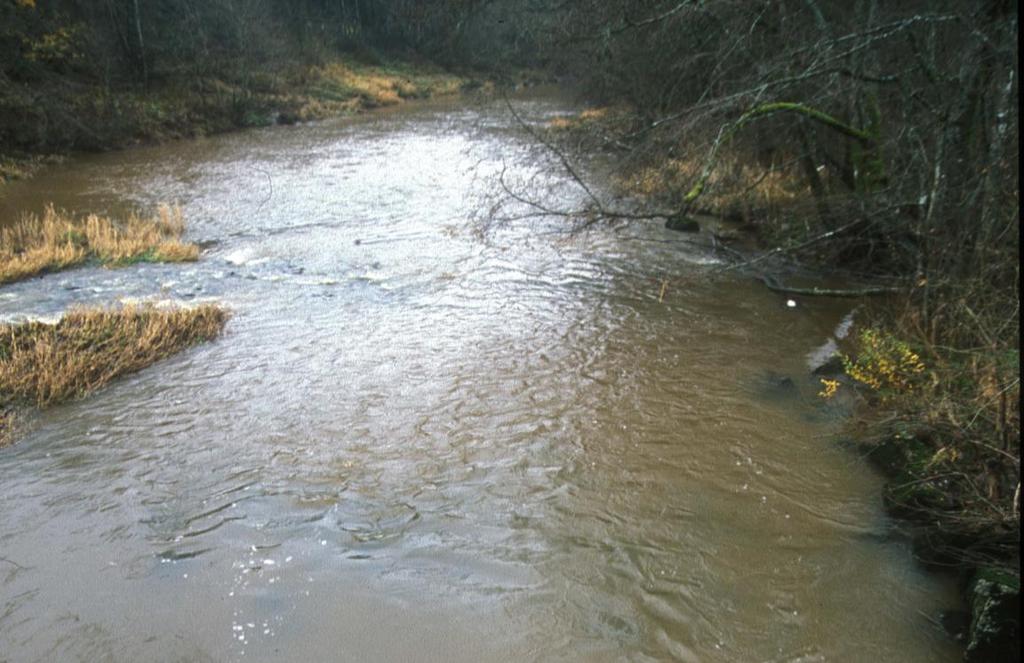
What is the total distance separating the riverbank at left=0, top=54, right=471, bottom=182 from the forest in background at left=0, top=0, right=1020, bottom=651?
0.14m

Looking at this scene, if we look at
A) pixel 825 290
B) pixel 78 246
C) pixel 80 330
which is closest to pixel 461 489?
pixel 825 290

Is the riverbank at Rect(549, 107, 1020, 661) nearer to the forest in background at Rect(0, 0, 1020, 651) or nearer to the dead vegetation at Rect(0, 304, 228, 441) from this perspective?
the forest in background at Rect(0, 0, 1020, 651)

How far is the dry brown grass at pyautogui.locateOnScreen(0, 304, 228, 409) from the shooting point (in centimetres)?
747

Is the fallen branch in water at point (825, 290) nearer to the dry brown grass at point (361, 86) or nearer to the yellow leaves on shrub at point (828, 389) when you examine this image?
the yellow leaves on shrub at point (828, 389)

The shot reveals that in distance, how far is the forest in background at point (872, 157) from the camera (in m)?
4.94

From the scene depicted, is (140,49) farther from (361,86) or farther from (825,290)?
(825,290)

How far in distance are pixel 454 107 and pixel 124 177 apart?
17870mm

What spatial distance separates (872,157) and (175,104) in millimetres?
25076

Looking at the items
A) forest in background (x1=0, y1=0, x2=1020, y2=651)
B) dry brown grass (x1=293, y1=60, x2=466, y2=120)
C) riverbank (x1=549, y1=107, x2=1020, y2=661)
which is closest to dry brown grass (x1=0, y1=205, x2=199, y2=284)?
forest in background (x1=0, y1=0, x2=1020, y2=651)

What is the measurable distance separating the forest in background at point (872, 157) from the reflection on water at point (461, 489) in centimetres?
74

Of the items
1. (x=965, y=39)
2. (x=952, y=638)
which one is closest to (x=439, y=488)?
(x=952, y=638)

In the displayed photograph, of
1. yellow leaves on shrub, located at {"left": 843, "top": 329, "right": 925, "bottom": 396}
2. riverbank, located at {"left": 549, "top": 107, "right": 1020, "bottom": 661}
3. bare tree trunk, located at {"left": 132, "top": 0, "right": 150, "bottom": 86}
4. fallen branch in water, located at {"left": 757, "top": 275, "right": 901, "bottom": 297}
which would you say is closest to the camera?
riverbank, located at {"left": 549, "top": 107, "right": 1020, "bottom": 661}

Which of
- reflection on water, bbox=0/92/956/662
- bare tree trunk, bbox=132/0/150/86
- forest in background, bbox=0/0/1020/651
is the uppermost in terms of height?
bare tree trunk, bbox=132/0/150/86

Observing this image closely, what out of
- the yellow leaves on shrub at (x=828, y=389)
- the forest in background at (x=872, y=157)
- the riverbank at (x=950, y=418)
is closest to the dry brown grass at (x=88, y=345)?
the forest in background at (x=872, y=157)
